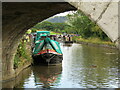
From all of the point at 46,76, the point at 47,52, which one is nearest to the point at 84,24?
the point at 47,52

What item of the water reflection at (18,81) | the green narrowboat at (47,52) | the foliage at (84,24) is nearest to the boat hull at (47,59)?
the green narrowboat at (47,52)

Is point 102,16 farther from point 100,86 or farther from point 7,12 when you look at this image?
point 100,86

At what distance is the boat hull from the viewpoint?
17484 mm

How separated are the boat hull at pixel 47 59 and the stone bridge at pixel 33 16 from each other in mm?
5483

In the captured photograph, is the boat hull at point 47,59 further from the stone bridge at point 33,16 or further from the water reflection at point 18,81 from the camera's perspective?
the stone bridge at point 33,16

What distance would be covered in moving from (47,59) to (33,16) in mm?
9561

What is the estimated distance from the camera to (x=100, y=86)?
1084 centimetres

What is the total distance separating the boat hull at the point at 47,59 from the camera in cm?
1748

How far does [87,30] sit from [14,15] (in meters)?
40.0

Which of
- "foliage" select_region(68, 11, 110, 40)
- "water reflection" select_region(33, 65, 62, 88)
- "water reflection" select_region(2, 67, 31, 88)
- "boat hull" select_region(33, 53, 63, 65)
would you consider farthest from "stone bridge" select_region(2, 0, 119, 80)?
"foliage" select_region(68, 11, 110, 40)

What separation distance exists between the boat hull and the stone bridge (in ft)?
18.0

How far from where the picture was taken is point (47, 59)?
1748 centimetres

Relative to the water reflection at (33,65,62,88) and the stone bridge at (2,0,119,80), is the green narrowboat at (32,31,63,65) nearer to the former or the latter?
the water reflection at (33,65,62,88)

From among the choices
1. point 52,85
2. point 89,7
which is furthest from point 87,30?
point 89,7
